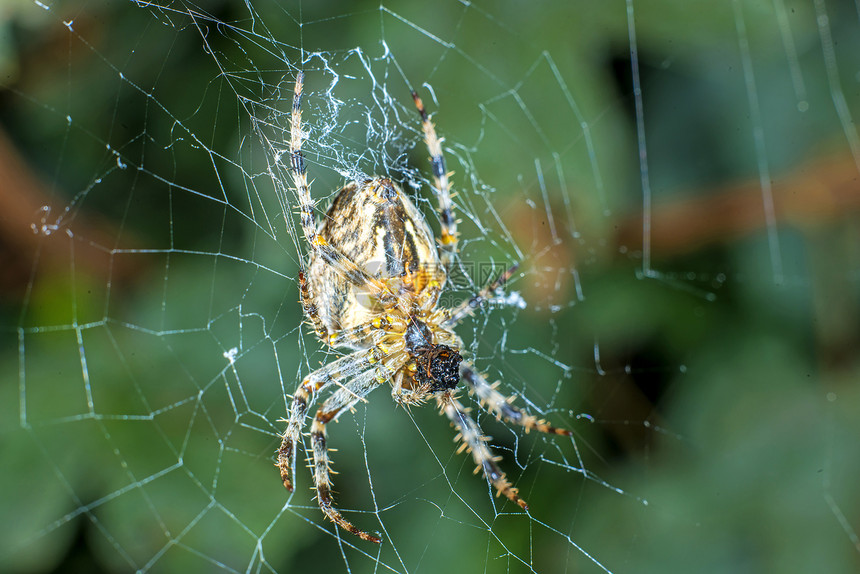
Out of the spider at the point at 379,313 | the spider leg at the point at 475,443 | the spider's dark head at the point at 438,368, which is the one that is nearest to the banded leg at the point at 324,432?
the spider at the point at 379,313

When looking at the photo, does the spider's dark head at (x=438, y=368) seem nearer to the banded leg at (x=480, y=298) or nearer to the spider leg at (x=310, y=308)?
the banded leg at (x=480, y=298)

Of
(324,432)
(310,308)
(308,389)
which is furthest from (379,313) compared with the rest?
(324,432)

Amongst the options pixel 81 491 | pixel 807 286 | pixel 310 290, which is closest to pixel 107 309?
pixel 81 491

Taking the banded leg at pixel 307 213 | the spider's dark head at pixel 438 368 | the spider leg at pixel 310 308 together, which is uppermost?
the banded leg at pixel 307 213

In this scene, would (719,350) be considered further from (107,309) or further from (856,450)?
(107,309)

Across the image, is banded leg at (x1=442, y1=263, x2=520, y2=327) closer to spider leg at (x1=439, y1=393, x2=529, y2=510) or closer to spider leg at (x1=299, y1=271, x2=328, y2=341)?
spider leg at (x1=439, y1=393, x2=529, y2=510)

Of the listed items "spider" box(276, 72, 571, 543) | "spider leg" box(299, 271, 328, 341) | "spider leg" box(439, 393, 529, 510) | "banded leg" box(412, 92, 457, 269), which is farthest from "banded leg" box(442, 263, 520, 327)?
"spider leg" box(299, 271, 328, 341)
